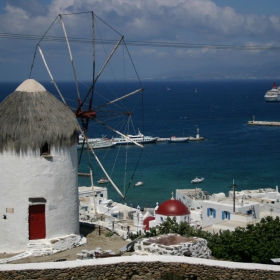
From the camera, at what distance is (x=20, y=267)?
15.7m

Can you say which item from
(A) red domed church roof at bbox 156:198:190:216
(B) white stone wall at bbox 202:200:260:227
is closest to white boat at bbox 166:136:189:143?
(B) white stone wall at bbox 202:200:260:227

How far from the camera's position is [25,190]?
2073cm

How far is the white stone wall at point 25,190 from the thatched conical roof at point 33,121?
1.24 ft

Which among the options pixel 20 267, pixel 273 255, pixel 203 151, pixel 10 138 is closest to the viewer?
pixel 20 267

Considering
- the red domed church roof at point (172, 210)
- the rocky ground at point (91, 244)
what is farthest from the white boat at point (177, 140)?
the rocky ground at point (91, 244)

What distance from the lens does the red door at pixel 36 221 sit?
20953 millimetres

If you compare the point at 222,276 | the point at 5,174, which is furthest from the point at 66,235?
the point at 222,276

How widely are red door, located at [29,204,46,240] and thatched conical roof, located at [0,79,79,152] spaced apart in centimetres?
213

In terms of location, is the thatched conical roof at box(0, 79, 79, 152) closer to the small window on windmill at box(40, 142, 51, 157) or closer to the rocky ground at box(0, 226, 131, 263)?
the small window on windmill at box(40, 142, 51, 157)

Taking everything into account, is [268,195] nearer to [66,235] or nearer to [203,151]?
[66,235]

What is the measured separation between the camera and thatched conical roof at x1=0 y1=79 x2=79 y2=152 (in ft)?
67.6

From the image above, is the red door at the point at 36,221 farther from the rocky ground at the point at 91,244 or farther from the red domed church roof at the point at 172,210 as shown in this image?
the red domed church roof at the point at 172,210

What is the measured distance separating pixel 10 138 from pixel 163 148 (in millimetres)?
89537

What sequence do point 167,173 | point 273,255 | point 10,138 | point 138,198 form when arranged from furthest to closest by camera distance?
point 167,173 → point 138,198 → point 10,138 → point 273,255
